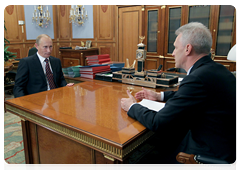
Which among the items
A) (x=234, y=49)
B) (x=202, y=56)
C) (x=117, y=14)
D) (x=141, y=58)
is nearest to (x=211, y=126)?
(x=202, y=56)

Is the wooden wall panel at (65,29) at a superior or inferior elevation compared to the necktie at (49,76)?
superior

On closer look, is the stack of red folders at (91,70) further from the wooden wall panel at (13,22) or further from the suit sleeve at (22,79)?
the wooden wall panel at (13,22)

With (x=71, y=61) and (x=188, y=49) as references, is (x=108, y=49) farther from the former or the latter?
(x=188, y=49)

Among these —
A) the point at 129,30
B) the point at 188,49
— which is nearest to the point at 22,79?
the point at 188,49

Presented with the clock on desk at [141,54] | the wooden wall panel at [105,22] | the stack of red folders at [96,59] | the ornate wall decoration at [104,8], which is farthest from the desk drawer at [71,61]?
the clock on desk at [141,54]

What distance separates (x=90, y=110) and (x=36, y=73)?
1338mm

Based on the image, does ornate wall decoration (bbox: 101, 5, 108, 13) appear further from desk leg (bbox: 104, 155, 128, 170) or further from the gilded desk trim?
desk leg (bbox: 104, 155, 128, 170)

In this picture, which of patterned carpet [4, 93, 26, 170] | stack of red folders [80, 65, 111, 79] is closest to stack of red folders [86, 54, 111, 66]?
stack of red folders [80, 65, 111, 79]

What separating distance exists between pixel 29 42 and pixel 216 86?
7.44m

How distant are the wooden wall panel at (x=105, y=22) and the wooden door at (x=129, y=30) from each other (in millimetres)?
352

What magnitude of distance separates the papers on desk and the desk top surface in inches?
7.7

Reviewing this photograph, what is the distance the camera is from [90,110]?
1459mm

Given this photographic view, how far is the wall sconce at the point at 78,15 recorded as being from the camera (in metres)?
6.90

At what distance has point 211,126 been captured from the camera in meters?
1.15
